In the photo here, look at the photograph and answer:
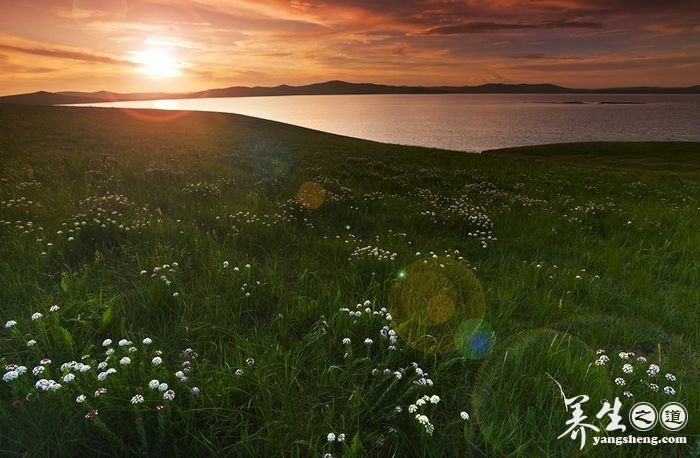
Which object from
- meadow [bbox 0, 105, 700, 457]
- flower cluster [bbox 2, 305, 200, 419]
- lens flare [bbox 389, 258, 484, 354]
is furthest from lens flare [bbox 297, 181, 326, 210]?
flower cluster [bbox 2, 305, 200, 419]

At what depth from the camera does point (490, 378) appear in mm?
4293

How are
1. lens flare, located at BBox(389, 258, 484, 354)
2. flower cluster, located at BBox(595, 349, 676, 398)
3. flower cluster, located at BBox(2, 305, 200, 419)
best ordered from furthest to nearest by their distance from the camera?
lens flare, located at BBox(389, 258, 484, 354) < flower cluster, located at BBox(595, 349, 676, 398) < flower cluster, located at BBox(2, 305, 200, 419)

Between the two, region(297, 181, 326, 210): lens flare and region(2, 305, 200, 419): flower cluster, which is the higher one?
region(2, 305, 200, 419): flower cluster

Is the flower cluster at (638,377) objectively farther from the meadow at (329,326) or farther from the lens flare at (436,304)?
the lens flare at (436,304)

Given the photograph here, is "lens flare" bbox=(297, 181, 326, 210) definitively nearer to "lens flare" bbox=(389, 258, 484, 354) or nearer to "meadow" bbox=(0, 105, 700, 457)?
"meadow" bbox=(0, 105, 700, 457)

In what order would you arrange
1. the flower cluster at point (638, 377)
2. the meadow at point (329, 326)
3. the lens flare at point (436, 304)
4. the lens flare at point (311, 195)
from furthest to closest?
the lens flare at point (311, 195) < the lens flare at point (436, 304) < the flower cluster at point (638, 377) < the meadow at point (329, 326)

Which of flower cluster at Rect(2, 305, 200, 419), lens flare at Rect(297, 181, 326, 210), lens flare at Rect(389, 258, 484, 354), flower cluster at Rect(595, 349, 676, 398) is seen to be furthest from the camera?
lens flare at Rect(297, 181, 326, 210)

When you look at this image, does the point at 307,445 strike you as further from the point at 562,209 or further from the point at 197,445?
the point at 562,209

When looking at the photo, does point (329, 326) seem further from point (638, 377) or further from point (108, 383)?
point (638, 377)

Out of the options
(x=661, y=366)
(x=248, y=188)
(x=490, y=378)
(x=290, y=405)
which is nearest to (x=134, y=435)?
(x=290, y=405)

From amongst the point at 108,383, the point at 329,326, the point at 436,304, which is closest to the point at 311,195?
the point at 436,304

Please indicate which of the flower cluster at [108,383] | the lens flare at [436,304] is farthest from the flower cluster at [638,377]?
the flower cluster at [108,383]

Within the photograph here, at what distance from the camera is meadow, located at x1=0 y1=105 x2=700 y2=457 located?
3.47 meters

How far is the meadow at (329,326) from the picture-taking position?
347 cm
